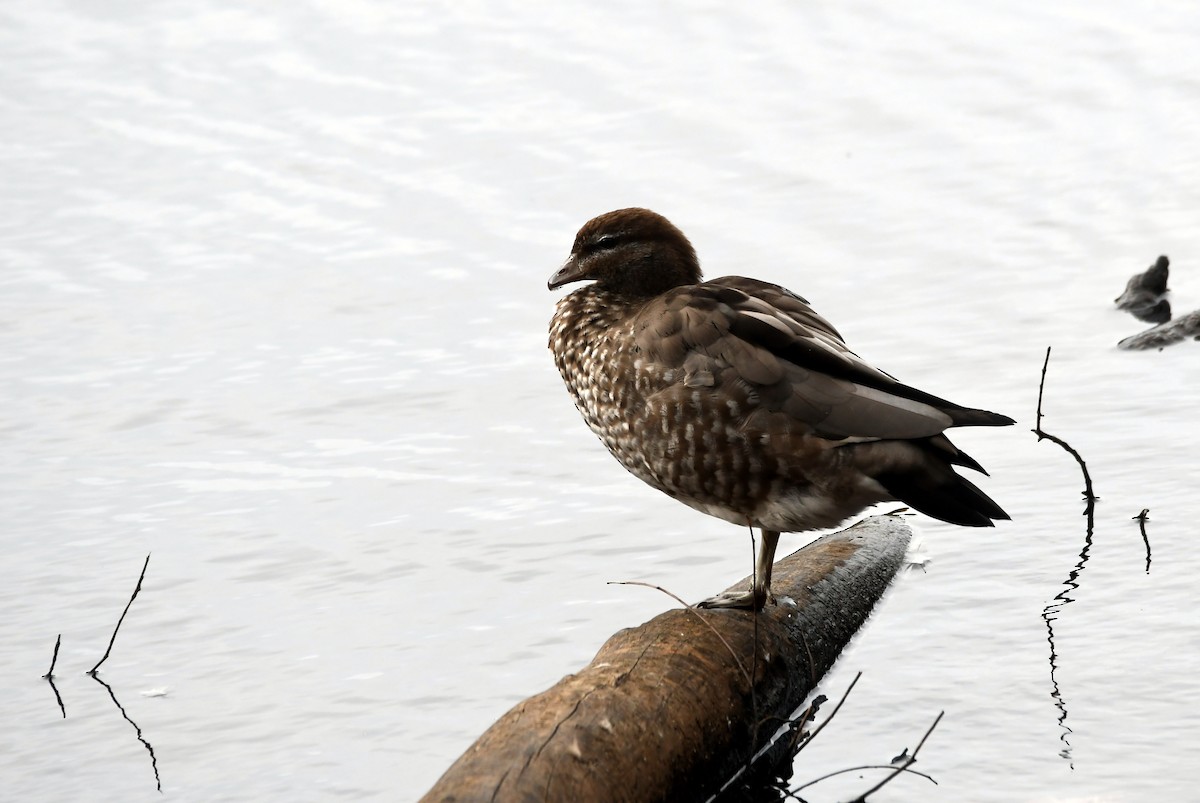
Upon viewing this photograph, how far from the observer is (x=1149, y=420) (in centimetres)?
834

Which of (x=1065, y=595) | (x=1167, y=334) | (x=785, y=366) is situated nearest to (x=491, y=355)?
(x=1167, y=334)

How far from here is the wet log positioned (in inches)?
187

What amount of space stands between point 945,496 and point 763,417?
621 mm

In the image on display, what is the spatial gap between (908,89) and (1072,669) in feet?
25.6

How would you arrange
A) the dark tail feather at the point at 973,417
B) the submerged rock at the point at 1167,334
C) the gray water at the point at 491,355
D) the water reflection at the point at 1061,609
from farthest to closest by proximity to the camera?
the submerged rock at the point at 1167,334, the gray water at the point at 491,355, the water reflection at the point at 1061,609, the dark tail feather at the point at 973,417

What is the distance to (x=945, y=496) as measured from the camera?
219 inches

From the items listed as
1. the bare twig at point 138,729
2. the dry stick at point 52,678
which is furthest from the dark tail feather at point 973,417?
the dry stick at point 52,678

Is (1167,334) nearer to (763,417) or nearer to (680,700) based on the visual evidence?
(763,417)

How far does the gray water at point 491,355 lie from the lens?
6371 mm

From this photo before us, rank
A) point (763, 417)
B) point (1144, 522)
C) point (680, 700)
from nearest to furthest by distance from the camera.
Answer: point (680, 700) < point (763, 417) < point (1144, 522)

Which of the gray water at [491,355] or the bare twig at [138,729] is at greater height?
the gray water at [491,355]

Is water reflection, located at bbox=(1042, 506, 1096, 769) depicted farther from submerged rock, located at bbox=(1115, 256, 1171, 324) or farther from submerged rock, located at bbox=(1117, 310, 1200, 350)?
submerged rock, located at bbox=(1115, 256, 1171, 324)

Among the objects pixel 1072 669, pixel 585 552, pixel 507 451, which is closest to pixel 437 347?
pixel 507 451

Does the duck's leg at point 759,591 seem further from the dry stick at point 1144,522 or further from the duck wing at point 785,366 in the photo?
the dry stick at point 1144,522
